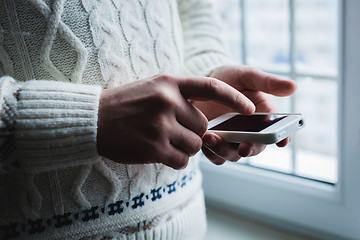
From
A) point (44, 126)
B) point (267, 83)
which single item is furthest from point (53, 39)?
point (267, 83)

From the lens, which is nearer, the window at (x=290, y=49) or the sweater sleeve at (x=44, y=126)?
the sweater sleeve at (x=44, y=126)

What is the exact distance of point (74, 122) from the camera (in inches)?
17.9

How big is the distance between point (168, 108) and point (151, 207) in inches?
7.1

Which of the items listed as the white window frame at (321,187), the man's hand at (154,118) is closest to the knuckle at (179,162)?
the man's hand at (154,118)

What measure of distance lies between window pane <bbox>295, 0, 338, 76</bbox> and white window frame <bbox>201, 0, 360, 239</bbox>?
0.14m

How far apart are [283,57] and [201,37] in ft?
1.25

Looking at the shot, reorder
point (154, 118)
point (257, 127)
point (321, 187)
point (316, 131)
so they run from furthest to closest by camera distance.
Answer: point (316, 131), point (321, 187), point (257, 127), point (154, 118)

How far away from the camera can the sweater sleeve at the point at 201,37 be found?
70 centimetres

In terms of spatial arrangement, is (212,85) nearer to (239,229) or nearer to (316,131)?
(239,229)

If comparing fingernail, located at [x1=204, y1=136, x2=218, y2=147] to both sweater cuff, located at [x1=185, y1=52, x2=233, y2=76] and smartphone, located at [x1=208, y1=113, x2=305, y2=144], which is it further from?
sweater cuff, located at [x1=185, y1=52, x2=233, y2=76]

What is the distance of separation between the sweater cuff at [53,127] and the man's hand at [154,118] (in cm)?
1

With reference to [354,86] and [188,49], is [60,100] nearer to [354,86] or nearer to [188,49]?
[188,49]

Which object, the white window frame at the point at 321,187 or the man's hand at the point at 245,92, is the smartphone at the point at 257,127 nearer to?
the man's hand at the point at 245,92

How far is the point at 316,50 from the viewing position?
1.03 m
